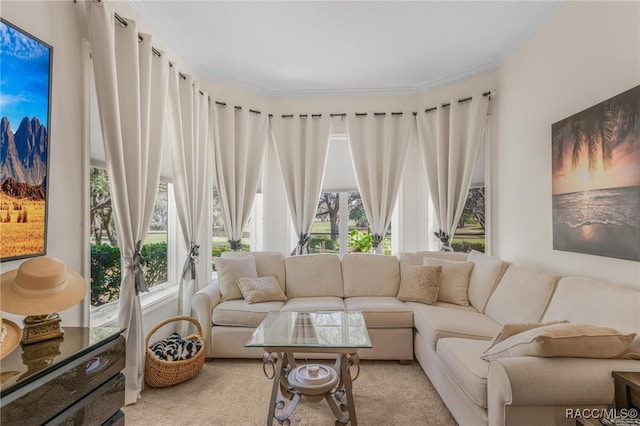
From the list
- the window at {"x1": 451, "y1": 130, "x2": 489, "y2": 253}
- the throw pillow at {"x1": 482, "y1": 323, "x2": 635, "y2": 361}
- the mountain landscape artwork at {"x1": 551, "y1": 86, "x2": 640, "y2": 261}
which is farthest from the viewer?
the window at {"x1": 451, "y1": 130, "x2": 489, "y2": 253}

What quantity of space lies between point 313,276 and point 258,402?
1.49m

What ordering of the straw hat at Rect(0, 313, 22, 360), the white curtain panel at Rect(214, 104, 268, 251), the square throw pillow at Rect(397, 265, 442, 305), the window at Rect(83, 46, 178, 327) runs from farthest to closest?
the white curtain panel at Rect(214, 104, 268, 251) → the square throw pillow at Rect(397, 265, 442, 305) → the window at Rect(83, 46, 178, 327) → the straw hat at Rect(0, 313, 22, 360)

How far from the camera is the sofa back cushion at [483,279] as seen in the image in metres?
2.96

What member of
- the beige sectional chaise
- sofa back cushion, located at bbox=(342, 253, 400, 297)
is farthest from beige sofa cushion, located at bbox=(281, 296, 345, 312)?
sofa back cushion, located at bbox=(342, 253, 400, 297)

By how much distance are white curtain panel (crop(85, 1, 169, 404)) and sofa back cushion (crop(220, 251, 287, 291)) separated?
1363 mm

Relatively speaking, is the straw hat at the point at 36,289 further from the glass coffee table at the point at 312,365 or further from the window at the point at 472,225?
the window at the point at 472,225

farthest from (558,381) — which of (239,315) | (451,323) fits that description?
(239,315)

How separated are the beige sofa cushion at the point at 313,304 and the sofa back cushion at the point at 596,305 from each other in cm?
171

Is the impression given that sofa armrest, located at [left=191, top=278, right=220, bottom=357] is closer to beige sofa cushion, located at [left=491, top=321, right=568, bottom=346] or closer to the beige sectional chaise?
the beige sectional chaise

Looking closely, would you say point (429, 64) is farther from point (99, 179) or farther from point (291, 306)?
point (99, 179)

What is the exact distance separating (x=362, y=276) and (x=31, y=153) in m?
2.94

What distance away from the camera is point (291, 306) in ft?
10.4

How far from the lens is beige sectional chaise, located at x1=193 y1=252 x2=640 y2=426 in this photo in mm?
1471

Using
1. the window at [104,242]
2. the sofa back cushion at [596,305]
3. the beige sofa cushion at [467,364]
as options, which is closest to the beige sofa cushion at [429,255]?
the sofa back cushion at [596,305]
